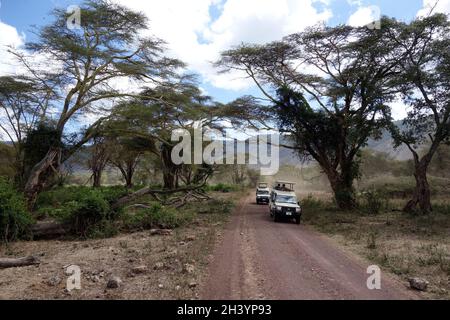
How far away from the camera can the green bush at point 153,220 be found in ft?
Result: 41.3

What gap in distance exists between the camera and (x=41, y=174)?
14.3 meters

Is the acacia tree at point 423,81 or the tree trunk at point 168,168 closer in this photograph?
the acacia tree at point 423,81

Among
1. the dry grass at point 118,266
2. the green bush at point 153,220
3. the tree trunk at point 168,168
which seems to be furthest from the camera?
the tree trunk at point 168,168

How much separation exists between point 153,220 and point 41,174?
5.33m

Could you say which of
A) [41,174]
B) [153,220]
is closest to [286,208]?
[153,220]

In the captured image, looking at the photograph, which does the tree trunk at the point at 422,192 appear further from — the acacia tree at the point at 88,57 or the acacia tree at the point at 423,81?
the acacia tree at the point at 88,57

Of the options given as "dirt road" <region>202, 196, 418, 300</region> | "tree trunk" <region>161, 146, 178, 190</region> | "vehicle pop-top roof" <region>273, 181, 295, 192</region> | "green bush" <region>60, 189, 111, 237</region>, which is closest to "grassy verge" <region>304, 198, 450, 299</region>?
"dirt road" <region>202, 196, 418, 300</region>

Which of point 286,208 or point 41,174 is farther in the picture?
point 286,208

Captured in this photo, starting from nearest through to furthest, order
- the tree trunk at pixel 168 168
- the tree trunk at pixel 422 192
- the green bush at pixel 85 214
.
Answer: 1. the green bush at pixel 85 214
2. the tree trunk at pixel 422 192
3. the tree trunk at pixel 168 168

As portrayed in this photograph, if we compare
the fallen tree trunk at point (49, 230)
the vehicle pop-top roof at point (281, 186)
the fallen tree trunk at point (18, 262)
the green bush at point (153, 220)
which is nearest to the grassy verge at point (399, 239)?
the vehicle pop-top roof at point (281, 186)

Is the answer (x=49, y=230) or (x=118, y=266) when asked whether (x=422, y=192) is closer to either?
(x=118, y=266)

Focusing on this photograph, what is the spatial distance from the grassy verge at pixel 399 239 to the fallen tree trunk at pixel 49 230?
9.15 meters

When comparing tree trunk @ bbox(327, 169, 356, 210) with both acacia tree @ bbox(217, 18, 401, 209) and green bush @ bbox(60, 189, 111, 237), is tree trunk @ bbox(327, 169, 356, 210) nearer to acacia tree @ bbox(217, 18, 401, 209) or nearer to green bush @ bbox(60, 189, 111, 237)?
acacia tree @ bbox(217, 18, 401, 209)
